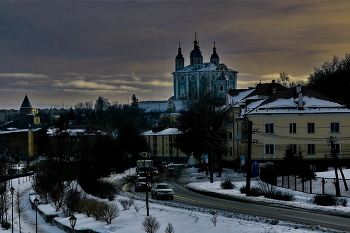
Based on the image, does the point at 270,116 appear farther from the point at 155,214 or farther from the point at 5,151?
the point at 5,151

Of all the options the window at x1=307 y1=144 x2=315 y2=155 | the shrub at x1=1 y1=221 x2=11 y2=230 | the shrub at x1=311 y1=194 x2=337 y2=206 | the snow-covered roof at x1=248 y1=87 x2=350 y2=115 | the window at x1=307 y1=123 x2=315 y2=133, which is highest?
the snow-covered roof at x1=248 y1=87 x2=350 y2=115

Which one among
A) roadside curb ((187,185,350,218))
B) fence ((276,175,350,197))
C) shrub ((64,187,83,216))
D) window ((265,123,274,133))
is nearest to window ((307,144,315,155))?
window ((265,123,274,133))

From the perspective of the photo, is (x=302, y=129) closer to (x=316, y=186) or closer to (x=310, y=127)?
(x=310, y=127)

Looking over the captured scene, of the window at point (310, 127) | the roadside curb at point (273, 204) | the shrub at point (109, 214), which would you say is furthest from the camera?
the window at point (310, 127)

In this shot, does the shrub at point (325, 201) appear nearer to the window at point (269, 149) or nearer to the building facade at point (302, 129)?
the building facade at point (302, 129)

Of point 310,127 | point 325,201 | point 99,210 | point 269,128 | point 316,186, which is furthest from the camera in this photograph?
point 269,128

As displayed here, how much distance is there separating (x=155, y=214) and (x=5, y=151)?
402 ft

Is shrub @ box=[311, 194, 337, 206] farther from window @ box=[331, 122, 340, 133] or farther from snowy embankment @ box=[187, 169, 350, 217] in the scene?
window @ box=[331, 122, 340, 133]

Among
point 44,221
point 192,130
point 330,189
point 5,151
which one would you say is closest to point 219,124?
point 192,130

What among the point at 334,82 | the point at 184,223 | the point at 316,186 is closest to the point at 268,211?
the point at 184,223

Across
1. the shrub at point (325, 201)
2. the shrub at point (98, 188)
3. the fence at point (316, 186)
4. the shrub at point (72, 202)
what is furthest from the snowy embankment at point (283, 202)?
the shrub at point (72, 202)

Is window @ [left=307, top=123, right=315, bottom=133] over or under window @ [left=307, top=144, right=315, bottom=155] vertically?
over

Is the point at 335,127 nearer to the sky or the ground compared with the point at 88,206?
nearer to the sky

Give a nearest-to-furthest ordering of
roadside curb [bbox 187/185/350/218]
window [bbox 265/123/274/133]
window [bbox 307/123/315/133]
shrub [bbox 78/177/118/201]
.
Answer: roadside curb [bbox 187/185/350/218] < shrub [bbox 78/177/118/201] < window [bbox 307/123/315/133] < window [bbox 265/123/274/133]
